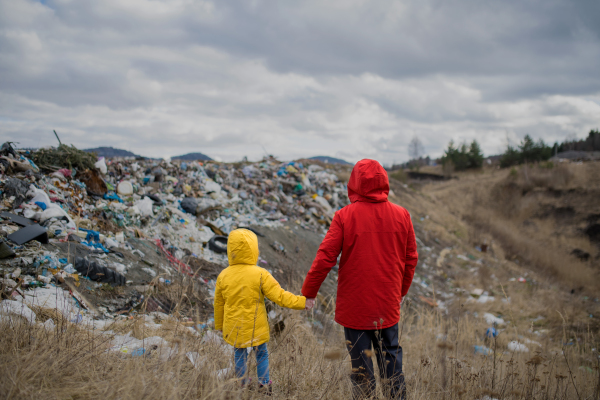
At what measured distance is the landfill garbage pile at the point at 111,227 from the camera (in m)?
2.93

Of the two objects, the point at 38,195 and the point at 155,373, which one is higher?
the point at 38,195

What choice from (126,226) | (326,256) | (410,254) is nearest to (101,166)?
(126,226)

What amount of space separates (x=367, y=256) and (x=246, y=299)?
83 centimetres

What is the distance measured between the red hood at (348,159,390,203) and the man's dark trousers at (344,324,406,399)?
2.71ft

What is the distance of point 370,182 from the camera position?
204 centimetres

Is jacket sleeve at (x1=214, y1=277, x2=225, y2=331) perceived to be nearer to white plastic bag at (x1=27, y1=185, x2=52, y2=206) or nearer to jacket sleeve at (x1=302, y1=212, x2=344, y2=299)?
jacket sleeve at (x1=302, y1=212, x2=344, y2=299)

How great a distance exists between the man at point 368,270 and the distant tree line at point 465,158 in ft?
128

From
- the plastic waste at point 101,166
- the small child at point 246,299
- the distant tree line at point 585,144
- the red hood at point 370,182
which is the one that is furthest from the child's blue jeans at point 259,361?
the distant tree line at point 585,144

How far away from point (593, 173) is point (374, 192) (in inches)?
1113

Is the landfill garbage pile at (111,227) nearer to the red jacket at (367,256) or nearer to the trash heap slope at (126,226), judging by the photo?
the trash heap slope at (126,226)

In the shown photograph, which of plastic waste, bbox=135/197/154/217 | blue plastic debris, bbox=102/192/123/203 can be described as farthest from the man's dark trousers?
blue plastic debris, bbox=102/192/123/203

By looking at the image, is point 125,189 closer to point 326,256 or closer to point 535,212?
point 326,256

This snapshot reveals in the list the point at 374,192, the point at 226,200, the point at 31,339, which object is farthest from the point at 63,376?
the point at 226,200

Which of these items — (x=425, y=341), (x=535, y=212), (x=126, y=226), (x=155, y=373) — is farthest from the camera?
(x=535, y=212)
